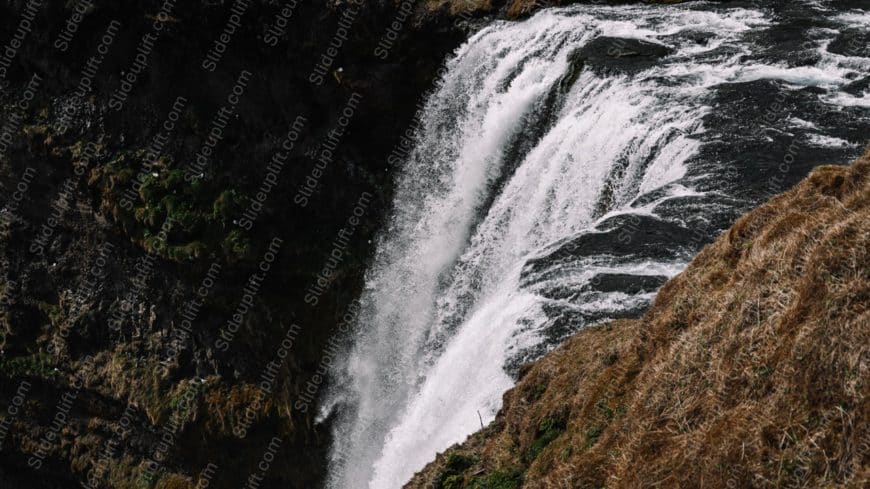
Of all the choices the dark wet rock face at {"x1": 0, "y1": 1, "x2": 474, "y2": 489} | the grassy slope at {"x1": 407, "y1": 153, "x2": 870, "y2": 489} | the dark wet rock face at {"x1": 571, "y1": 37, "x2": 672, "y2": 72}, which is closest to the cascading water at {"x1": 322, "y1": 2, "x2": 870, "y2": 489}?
the dark wet rock face at {"x1": 571, "y1": 37, "x2": 672, "y2": 72}

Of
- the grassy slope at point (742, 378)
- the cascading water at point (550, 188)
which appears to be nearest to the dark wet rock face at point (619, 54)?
the cascading water at point (550, 188)

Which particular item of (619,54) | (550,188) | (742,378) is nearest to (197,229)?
(550,188)

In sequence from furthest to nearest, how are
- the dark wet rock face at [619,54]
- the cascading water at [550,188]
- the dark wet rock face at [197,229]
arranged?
the dark wet rock face at [197,229], the dark wet rock face at [619,54], the cascading water at [550,188]

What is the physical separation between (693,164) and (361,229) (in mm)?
12508

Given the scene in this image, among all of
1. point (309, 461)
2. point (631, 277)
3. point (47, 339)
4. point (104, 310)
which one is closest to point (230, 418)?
point (309, 461)

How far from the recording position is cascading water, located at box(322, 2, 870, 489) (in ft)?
42.2

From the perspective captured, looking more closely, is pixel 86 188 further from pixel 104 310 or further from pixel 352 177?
pixel 352 177

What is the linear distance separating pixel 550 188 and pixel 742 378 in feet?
38.9

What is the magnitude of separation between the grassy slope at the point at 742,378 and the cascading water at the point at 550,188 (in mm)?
3905

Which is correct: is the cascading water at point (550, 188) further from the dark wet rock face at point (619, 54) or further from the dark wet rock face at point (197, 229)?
the dark wet rock face at point (197, 229)

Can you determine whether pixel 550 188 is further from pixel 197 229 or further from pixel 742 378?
pixel 197 229

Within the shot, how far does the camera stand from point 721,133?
46.5 ft

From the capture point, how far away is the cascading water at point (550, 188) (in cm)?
1286

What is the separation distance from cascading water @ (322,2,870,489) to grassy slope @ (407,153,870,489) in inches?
154
